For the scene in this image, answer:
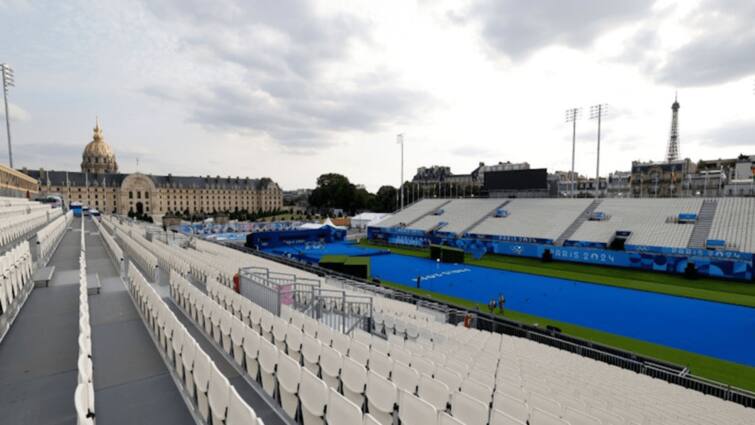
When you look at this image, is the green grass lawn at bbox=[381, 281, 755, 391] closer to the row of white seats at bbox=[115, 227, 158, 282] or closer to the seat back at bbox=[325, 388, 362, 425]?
the seat back at bbox=[325, 388, 362, 425]

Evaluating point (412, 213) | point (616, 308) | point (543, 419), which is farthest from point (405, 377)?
point (412, 213)

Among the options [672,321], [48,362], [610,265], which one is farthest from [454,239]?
[48,362]

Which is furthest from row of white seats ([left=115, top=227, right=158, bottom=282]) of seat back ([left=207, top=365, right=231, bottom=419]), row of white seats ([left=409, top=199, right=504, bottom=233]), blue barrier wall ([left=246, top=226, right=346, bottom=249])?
row of white seats ([left=409, top=199, right=504, bottom=233])

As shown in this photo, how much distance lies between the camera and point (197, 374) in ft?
15.8

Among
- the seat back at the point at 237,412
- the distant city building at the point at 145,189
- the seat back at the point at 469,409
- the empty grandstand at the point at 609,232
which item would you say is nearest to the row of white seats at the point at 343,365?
the seat back at the point at 469,409

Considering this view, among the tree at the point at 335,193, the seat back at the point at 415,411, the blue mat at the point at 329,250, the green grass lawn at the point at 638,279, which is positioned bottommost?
the blue mat at the point at 329,250

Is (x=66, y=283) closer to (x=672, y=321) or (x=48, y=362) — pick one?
(x=48, y=362)

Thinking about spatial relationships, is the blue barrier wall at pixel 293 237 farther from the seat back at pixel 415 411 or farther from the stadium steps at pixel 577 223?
the seat back at pixel 415 411

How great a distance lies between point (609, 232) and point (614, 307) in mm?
16731

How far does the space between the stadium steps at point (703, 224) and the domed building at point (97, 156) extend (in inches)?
6559

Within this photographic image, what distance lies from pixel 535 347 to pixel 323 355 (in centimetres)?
904

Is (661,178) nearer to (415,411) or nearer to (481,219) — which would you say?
(481,219)

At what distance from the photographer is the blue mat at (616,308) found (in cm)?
1628

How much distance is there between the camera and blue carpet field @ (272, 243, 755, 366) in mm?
16297
